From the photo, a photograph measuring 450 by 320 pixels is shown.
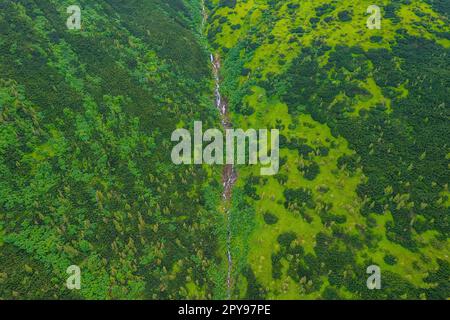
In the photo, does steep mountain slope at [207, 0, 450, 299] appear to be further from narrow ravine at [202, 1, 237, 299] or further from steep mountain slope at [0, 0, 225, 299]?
steep mountain slope at [0, 0, 225, 299]

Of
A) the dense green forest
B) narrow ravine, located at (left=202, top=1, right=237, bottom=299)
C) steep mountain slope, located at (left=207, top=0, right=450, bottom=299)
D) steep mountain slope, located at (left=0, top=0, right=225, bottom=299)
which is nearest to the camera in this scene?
steep mountain slope, located at (left=0, top=0, right=225, bottom=299)

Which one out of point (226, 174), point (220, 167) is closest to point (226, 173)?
point (226, 174)

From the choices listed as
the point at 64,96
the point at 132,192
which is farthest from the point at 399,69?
the point at 64,96

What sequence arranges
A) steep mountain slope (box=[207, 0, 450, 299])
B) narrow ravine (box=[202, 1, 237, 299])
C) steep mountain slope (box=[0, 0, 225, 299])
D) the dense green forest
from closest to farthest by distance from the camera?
steep mountain slope (box=[0, 0, 225, 299]), the dense green forest, steep mountain slope (box=[207, 0, 450, 299]), narrow ravine (box=[202, 1, 237, 299])

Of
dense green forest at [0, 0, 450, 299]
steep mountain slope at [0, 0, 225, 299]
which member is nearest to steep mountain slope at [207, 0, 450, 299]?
dense green forest at [0, 0, 450, 299]

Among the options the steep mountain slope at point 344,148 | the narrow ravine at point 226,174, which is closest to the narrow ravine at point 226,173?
the narrow ravine at point 226,174

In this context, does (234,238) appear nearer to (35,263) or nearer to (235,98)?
(35,263)

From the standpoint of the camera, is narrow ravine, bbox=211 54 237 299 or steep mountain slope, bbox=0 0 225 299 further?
narrow ravine, bbox=211 54 237 299
